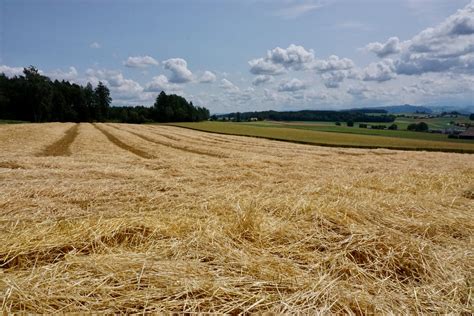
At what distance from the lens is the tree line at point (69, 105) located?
78.5 m

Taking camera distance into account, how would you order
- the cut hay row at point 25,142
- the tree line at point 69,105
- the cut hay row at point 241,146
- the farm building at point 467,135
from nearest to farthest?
the cut hay row at point 25,142 < the cut hay row at point 241,146 < the farm building at point 467,135 < the tree line at point 69,105

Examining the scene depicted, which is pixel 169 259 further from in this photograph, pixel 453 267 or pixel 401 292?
pixel 453 267

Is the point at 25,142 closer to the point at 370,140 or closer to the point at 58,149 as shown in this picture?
the point at 58,149

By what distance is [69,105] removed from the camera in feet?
298

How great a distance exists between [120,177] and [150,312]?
7212 mm

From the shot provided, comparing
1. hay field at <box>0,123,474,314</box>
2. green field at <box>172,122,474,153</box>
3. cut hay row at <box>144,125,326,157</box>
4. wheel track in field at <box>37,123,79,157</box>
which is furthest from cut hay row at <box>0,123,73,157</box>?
green field at <box>172,122,474,153</box>

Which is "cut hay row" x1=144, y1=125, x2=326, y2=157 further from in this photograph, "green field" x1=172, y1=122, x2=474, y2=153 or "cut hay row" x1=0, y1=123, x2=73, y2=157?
"cut hay row" x1=0, y1=123, x2=73, y2=157

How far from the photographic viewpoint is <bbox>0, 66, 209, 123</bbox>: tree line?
78.5 metres

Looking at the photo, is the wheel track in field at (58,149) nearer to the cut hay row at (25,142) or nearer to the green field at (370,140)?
the cut hay row at (25,142)

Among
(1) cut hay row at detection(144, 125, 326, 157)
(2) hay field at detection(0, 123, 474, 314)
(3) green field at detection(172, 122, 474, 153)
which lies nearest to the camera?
(2) hay field at detection(0, 123, 474, 314)

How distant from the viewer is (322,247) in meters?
Result: 3.17

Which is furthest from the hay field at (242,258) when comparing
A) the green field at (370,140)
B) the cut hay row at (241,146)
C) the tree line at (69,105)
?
the tree line at (69,105)

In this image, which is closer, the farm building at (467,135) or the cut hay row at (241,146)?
the cut hay row at (241,146)

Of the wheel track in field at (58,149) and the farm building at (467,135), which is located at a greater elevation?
the wheel track in field at (58,149)
